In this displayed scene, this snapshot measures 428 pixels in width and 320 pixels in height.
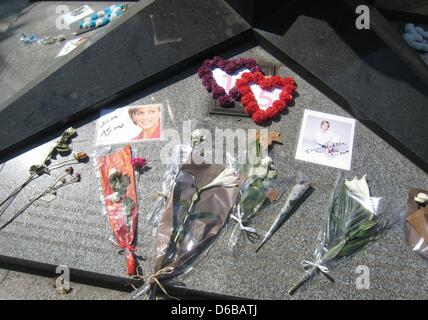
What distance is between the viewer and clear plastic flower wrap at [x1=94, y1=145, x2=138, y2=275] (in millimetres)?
2727

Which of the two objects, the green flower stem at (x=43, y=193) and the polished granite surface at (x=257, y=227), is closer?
the polished granite surface at (x=257, y=227)

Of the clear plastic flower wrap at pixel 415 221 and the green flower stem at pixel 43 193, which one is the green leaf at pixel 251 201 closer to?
the clear plastic flower wrap at pixel 415 221

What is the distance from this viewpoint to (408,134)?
9.98 ft

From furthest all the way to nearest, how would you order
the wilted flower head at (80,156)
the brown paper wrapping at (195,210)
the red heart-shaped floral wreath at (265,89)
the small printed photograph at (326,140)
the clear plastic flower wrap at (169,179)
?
the red heart-shaped floral wreath at (265,89) < the wilted flower head at (80,156) < the small printed photograph at (326,140) < the clear plastic flower wrap at (169,179) < the brown paper wrapping at (195,210)

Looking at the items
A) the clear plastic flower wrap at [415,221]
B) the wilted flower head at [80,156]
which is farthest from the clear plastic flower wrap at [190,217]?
the clear plastic flower wrap at [415,221]

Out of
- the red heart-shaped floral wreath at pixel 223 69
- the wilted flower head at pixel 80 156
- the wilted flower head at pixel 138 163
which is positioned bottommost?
the wilted flower head at pixel 138 163

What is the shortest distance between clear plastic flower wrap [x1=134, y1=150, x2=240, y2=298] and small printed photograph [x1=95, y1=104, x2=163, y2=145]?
55 centimetres

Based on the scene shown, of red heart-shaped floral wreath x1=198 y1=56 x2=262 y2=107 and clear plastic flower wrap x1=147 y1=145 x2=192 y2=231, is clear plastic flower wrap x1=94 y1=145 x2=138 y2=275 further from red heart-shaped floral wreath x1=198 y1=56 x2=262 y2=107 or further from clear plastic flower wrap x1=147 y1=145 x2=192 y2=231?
red heart-shaped floral wreath x1=198 y1=56 x2=262 y2=107

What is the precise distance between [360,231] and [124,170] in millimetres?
1879

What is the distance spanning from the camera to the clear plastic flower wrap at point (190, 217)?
2.59 meters

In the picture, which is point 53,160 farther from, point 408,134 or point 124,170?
point 408,134

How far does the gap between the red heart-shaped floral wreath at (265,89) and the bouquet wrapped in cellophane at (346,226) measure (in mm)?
903

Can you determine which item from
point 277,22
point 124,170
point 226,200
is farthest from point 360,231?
point 277,22
